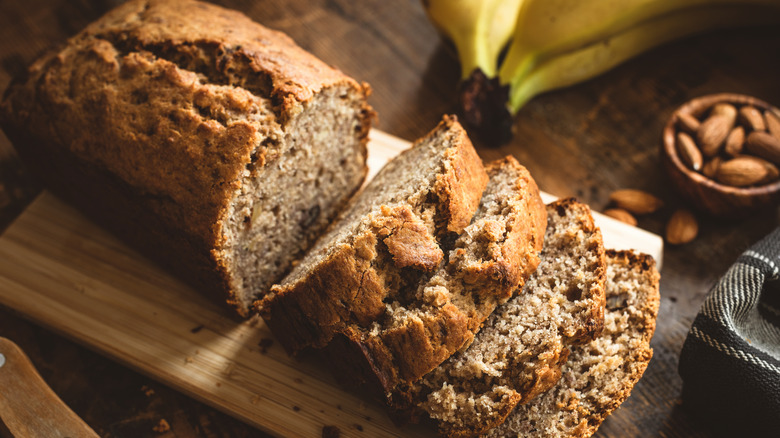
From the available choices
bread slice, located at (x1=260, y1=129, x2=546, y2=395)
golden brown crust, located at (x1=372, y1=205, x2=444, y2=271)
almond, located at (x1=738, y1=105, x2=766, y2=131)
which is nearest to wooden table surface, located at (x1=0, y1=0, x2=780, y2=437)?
almond, located at (x1=738, y1=105, x2=766, y2=131)

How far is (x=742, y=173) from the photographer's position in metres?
3.16

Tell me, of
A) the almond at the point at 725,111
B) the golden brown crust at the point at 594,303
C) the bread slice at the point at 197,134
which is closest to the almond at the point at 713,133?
the almond at the point at 725,111

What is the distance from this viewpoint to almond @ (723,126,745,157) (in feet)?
10.7

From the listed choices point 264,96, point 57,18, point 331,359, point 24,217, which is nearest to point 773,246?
point 331,359

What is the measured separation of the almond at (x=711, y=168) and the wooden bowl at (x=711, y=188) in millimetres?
30

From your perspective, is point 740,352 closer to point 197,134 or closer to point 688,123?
point 688,123

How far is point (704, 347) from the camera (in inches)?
101

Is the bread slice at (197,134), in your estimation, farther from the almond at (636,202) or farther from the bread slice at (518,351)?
the almond at (636,202)

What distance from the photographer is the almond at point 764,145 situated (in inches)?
126

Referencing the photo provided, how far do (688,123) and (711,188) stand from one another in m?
0.40

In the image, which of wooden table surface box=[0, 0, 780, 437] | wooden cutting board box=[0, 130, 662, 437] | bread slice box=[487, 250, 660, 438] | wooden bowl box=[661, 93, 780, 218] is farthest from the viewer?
wooden bowl box=[661, 93, 780, 218]

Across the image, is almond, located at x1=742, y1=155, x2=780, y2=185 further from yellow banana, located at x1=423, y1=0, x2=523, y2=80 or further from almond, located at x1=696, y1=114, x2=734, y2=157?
yellow banana, located at x1=423, y1=0, x2=523, y2=80

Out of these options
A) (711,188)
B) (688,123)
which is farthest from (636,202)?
(688,123)

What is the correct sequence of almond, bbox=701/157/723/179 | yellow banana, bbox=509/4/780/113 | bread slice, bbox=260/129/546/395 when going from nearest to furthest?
bread slice, bbox=260/129/546/395 < almond, bbox=701/157/723/179 < yellow banana, bbox=509/4/780/113
